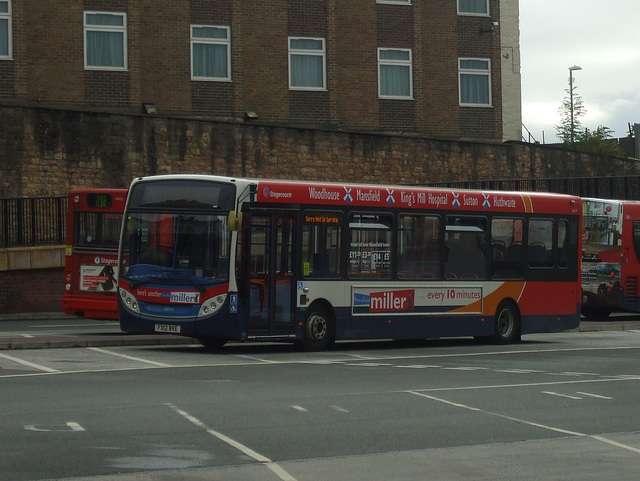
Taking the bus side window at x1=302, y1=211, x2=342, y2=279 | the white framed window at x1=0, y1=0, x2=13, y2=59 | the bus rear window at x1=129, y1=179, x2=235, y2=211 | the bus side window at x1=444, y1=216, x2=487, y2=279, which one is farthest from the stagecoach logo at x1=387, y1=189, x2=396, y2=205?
the white framed window at x1=0, y1=0, x2=13, y2=59

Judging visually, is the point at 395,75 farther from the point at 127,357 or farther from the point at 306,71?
the point at 127,357

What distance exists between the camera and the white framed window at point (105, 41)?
1556 inches

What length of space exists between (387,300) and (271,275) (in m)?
2.60

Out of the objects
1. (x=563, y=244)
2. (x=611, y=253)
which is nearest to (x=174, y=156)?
(x=611, y=253)

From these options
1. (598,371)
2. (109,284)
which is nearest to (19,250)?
(109,284)

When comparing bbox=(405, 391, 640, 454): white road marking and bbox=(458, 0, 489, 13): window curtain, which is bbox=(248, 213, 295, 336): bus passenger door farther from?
bbox=(458, 0, 489, 13): window curtain

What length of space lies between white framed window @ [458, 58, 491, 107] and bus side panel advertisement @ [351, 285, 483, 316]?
24520mm

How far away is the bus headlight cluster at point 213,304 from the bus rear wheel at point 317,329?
1.67m

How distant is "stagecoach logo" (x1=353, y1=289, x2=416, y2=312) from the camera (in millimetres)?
20672

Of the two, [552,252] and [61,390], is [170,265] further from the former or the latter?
[552,252]

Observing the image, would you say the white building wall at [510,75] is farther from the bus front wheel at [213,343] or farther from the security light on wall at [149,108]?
the bus front wheel at [213,343]

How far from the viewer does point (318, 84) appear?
43.0 metres

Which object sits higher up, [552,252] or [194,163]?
[194,163]

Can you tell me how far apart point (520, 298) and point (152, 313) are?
7.76 m
